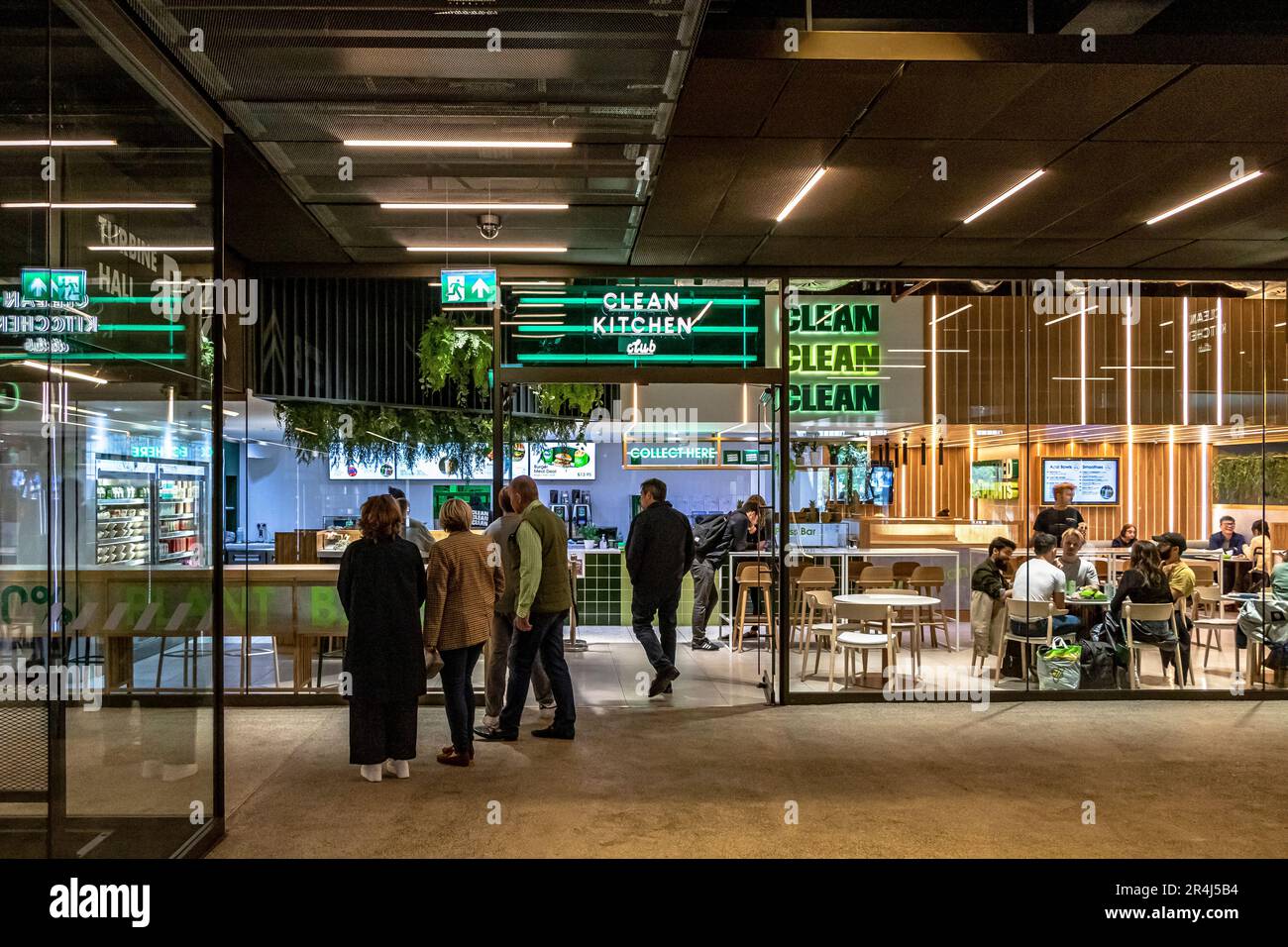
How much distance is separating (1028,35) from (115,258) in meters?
3.85

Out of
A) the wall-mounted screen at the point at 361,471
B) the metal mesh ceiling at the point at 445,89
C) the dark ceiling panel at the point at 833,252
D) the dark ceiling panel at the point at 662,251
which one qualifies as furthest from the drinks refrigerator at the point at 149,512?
the dark ceiling panel at the point at 833,252

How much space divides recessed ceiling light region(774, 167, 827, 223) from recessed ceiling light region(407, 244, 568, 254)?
166 centimetres

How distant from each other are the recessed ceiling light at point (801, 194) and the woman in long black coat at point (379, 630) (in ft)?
9.67

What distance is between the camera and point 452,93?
486cm

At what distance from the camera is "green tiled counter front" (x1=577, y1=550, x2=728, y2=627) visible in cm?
1155

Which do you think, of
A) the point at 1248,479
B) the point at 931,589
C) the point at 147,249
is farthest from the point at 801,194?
the point at 1248,479

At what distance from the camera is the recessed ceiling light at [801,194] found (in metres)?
5.82

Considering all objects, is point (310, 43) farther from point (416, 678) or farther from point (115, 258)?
point (416, 678)

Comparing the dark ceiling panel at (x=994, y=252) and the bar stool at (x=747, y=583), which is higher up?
the dark ceiling panel at (x=994, y=252)

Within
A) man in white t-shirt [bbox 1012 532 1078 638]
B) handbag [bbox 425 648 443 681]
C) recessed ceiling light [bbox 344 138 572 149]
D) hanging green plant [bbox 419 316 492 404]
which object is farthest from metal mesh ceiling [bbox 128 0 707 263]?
man in white t-shirt [bbox 1012 532 1078 638]

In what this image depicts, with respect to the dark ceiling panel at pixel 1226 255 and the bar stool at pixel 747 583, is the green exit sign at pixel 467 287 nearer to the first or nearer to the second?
the bar stool at pixel 747 583

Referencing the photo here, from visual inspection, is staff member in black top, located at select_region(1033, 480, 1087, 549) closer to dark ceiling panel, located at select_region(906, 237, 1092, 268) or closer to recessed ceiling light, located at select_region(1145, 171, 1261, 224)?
dark ceiling panel, located at select_region(906, 237, 1092, 268)

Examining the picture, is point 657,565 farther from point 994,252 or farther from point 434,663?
point 994,252
